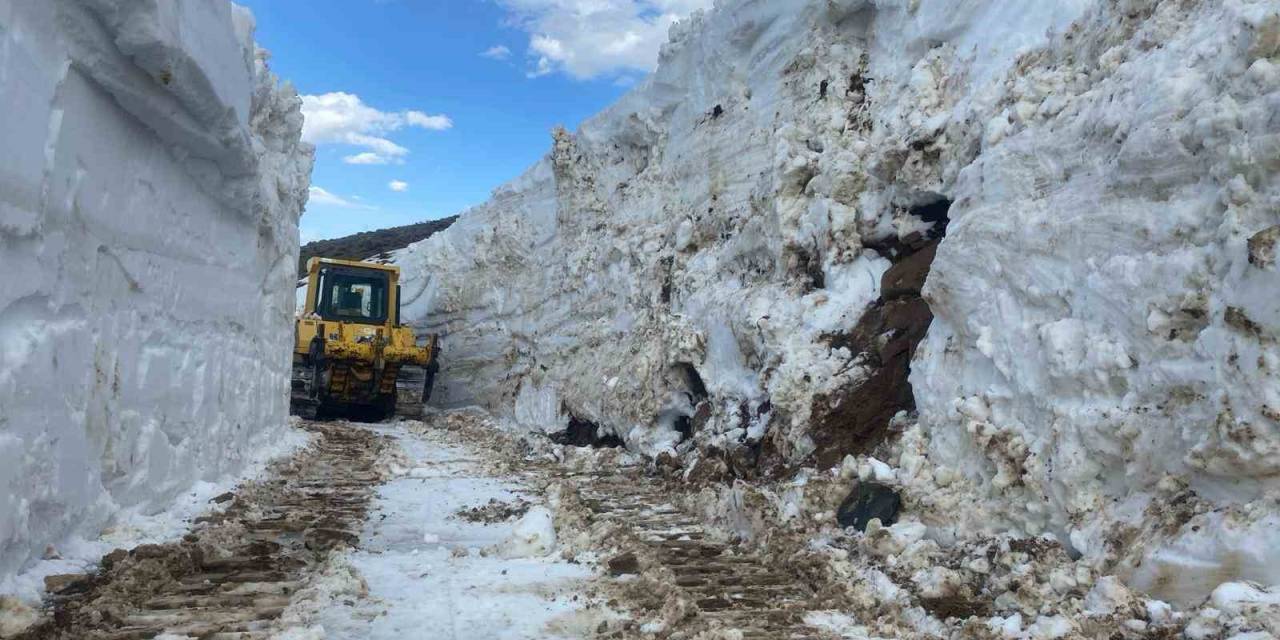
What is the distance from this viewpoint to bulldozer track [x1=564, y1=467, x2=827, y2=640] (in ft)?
12.3

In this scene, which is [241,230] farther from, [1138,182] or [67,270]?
[1138,182]

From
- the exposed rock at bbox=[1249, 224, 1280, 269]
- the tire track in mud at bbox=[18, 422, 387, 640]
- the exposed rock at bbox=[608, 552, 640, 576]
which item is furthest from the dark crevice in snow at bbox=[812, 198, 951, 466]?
the tire track in mud at bbox=[18, 422, 387, 640]

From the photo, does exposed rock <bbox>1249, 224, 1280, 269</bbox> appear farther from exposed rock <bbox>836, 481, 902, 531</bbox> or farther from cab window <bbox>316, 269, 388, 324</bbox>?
cab window <bbox>316, 269, 388, 324</bbox>

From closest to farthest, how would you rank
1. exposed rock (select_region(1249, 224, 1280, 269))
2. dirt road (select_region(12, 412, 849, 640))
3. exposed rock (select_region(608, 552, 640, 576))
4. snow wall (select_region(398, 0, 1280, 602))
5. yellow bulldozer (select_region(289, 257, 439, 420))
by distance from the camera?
→ exposed rock (select_region(1249, 224, 1280, 269)) < snow wall (select_region(398, 0, 1280, 602)) < dirt road (select_region(12, 412, 849, 640)) < exposed rock (select_region(608, 552, 640, 576)) < yellow bulldozer (select_region(289, 257, 439, 420))

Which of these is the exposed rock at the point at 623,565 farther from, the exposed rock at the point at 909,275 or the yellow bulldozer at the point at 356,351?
the yellow bulldozer at the point at 356,351

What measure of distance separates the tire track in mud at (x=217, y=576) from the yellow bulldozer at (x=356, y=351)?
8389mm

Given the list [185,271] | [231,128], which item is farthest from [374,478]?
[231,128]

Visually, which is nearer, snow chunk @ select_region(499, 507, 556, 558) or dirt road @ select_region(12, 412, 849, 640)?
dirt road @ select_region(12, 412, 849, 640)

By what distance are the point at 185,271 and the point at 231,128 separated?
40.1 inches

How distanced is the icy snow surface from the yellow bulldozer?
879cm

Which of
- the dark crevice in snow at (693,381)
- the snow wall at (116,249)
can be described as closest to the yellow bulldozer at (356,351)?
the dark crevice in snow at (693,381)

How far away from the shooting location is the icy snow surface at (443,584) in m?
3.68

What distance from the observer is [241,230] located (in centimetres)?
716

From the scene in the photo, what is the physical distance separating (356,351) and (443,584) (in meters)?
11.2
